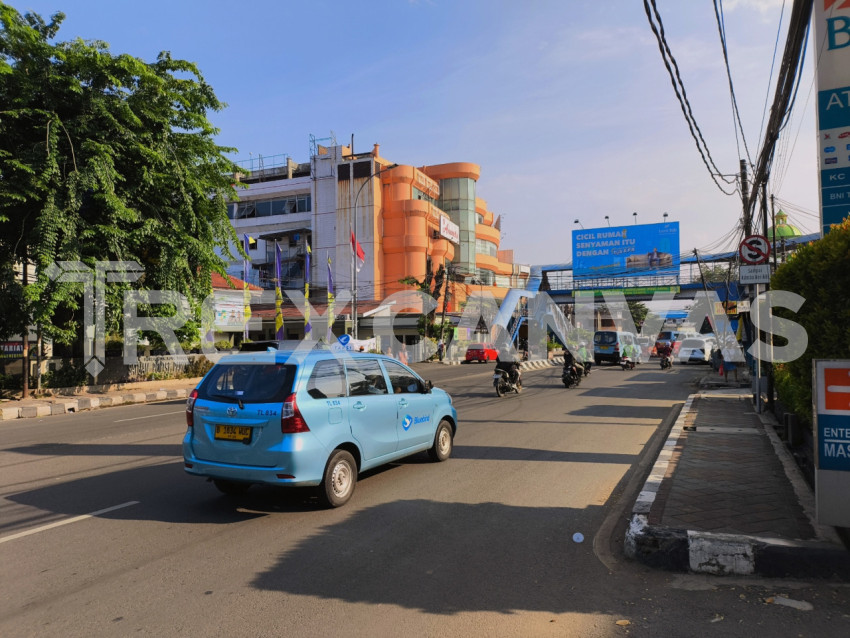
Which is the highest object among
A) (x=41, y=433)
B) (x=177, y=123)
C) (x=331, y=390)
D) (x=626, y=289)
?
(x=177, y=123)

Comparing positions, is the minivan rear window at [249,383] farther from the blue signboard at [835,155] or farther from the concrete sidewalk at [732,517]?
the blue signboard at [835,155]

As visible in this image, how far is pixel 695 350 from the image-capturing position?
121ft

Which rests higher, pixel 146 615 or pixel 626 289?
pixel 626 289

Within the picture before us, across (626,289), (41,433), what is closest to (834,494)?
(41,433)

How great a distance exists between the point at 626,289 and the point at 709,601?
40.3 metres

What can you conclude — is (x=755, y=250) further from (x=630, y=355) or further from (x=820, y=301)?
(x=630, y=355)

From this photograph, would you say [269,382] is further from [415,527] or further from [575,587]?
[575,587]

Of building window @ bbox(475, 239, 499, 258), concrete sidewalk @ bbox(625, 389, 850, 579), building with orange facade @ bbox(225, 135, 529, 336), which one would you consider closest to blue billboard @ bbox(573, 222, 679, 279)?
building with orange facade @ bbox(225, 135, 529, 336)

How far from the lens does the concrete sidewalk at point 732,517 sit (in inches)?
166

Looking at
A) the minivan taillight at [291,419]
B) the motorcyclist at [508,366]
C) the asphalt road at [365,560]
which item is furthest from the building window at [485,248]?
the minivan taillight at [291,419]

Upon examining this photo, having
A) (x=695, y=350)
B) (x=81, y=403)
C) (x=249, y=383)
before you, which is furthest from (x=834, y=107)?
(x=695, y=350)

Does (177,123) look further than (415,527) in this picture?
Yes

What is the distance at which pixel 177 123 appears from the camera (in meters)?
19.9

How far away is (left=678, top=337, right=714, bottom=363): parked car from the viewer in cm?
3678
